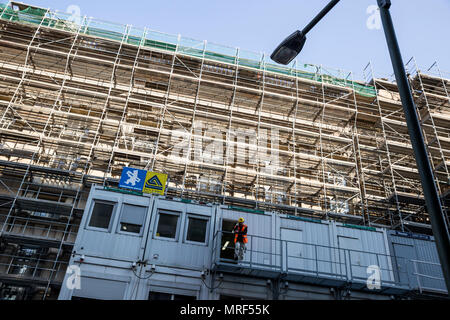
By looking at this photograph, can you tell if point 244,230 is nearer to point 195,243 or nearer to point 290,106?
point 195,243

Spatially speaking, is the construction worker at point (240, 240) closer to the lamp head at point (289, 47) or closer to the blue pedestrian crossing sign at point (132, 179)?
the blue pedestrian crossing sign at point (132, 179)

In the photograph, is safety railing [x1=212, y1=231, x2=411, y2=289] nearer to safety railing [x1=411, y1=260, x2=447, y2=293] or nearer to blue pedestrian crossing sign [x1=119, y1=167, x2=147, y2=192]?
safety railing [x1=411, y1=260, x2=447, y2=293]

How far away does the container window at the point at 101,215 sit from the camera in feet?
46.7

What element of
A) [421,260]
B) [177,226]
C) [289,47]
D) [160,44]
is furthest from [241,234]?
[160,44]

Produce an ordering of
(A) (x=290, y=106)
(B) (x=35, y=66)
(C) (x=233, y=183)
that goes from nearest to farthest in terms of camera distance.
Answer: (C) (x=233, y=183) < (B) (x=35, y=66) < (A) (x=290, y=106)

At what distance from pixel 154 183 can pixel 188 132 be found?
618 centimetres

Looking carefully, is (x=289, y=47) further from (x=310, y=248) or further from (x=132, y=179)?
(x=132, y=179)

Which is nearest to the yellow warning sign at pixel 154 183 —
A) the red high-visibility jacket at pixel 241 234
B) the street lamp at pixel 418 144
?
the red high-visibility jacket at pixel 241 234

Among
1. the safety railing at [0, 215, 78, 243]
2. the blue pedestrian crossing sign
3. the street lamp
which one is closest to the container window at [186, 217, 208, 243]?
the blue pedestrian crossing sign

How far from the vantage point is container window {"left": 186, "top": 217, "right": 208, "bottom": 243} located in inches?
572

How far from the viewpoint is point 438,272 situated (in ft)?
52.0

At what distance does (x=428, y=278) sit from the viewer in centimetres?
1538
